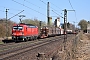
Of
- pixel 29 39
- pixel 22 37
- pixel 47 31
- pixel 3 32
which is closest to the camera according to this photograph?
pixel 22 37

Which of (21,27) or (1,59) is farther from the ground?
(21,27)

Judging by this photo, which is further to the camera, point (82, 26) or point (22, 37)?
point (82, 26)

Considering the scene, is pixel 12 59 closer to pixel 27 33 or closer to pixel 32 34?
pixel 27 33

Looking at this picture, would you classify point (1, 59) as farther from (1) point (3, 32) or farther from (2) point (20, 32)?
(1) point (3, 32)

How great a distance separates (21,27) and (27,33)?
2773 millimetres

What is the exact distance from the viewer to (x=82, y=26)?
656 ft

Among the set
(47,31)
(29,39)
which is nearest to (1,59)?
(29,39)

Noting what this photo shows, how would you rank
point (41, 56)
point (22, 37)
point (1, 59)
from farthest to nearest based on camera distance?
point (22, 37) < point (1, 59) < point (41, 56)

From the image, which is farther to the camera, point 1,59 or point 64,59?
point 1,59

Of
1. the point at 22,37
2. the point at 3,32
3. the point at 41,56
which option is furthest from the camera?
the point at 3,32

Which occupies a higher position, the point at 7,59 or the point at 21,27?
the point at 21,27

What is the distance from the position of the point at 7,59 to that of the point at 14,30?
97.7 feet

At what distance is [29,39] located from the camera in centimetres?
5456

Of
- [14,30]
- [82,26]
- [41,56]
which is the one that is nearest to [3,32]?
[14,30]
